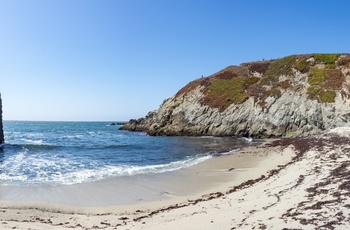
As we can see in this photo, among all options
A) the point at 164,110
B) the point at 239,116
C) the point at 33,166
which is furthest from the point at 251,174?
the point at 164,110

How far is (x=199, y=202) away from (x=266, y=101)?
41431 millimetres

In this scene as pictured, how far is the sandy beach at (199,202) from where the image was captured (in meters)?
9.84

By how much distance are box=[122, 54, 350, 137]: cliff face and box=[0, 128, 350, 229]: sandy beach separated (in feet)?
86.8

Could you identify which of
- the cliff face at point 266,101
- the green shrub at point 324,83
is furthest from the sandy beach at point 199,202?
the green shrub at point 324,83

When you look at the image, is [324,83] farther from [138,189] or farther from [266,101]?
[138,189]

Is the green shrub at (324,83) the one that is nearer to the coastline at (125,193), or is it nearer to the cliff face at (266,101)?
the cliff face at (266,101)

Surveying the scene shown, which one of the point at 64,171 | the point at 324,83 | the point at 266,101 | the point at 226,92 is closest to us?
the point at 64,171

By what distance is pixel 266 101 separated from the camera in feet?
171

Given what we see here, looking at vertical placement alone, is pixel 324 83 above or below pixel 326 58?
below

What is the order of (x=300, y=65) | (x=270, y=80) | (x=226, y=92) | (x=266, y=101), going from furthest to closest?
(x=226, y=92) < (x=270, y=80) < (x=300, y=65) < (x=266, y=101)

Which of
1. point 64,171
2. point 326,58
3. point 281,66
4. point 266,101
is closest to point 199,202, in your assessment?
point 64,171

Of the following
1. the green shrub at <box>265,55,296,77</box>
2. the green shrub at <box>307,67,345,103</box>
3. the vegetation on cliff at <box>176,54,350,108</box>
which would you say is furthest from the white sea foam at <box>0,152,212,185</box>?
the green shrub at <box>265,55,296,77</box>

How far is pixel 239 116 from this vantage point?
53.7 m

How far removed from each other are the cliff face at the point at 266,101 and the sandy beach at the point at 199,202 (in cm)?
2645
